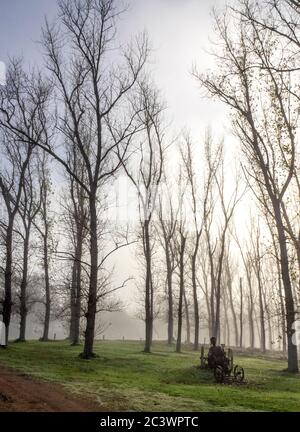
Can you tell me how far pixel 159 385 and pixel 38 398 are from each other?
17.3ft

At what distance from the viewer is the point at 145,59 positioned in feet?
75.9

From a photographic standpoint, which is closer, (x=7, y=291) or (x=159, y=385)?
(x=159, y=385)

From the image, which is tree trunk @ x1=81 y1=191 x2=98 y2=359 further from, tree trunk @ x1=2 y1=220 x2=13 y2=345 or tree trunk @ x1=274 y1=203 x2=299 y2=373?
tree trunk @ x1=274 y1=203 x2=299 y2=373

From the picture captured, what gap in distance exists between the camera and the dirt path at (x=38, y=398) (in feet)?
26.6

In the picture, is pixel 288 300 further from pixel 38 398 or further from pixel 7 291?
pixel 7 291

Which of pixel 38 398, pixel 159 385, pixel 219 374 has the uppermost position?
pixel 38 398

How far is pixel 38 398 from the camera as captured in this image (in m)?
9.02

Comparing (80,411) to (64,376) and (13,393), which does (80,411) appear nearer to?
(13,393)

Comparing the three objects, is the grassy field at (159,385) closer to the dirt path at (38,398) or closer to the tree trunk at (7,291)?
the dirt path at (38,398)

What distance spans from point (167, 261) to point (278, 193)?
19126 mm

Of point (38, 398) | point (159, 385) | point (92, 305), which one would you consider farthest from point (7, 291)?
point (38, 398)

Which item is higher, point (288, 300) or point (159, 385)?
point (288, 300)

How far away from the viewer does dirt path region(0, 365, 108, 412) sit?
812cm
